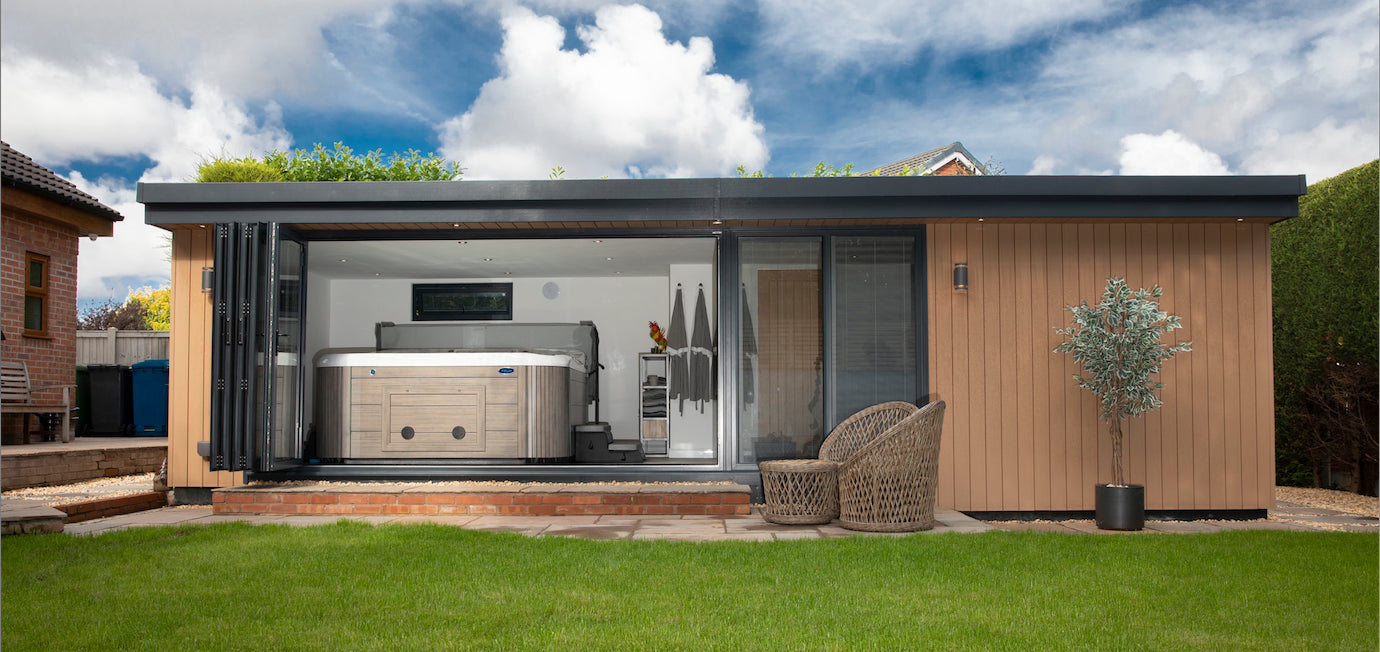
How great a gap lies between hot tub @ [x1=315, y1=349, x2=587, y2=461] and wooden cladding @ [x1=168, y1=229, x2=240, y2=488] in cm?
91

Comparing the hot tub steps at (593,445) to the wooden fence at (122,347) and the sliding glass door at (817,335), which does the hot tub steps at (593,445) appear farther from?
the wooden fence at (122,347)

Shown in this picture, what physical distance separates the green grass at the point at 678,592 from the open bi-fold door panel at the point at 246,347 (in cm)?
120

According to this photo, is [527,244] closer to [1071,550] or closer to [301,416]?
[301,416]

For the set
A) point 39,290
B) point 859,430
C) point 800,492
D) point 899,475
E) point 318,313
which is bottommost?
point 800,492

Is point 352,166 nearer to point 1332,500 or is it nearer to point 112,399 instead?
point 112,399

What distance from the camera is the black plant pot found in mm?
5637

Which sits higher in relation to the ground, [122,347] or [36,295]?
[36,295]

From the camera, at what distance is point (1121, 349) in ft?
18.5

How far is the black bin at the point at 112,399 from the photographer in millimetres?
11000

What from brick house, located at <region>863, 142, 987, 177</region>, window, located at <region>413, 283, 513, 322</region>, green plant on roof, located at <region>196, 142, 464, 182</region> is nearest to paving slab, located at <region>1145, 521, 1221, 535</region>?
window, located at <region>413, 283, 513, 322</region>

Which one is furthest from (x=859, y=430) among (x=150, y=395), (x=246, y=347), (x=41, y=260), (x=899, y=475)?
(x=41, y=260)

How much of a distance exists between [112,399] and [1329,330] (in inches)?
491

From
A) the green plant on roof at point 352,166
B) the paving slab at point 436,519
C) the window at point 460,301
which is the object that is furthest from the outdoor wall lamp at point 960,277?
the green plant on roof at point 352,166

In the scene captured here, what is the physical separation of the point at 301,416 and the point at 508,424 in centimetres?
147
